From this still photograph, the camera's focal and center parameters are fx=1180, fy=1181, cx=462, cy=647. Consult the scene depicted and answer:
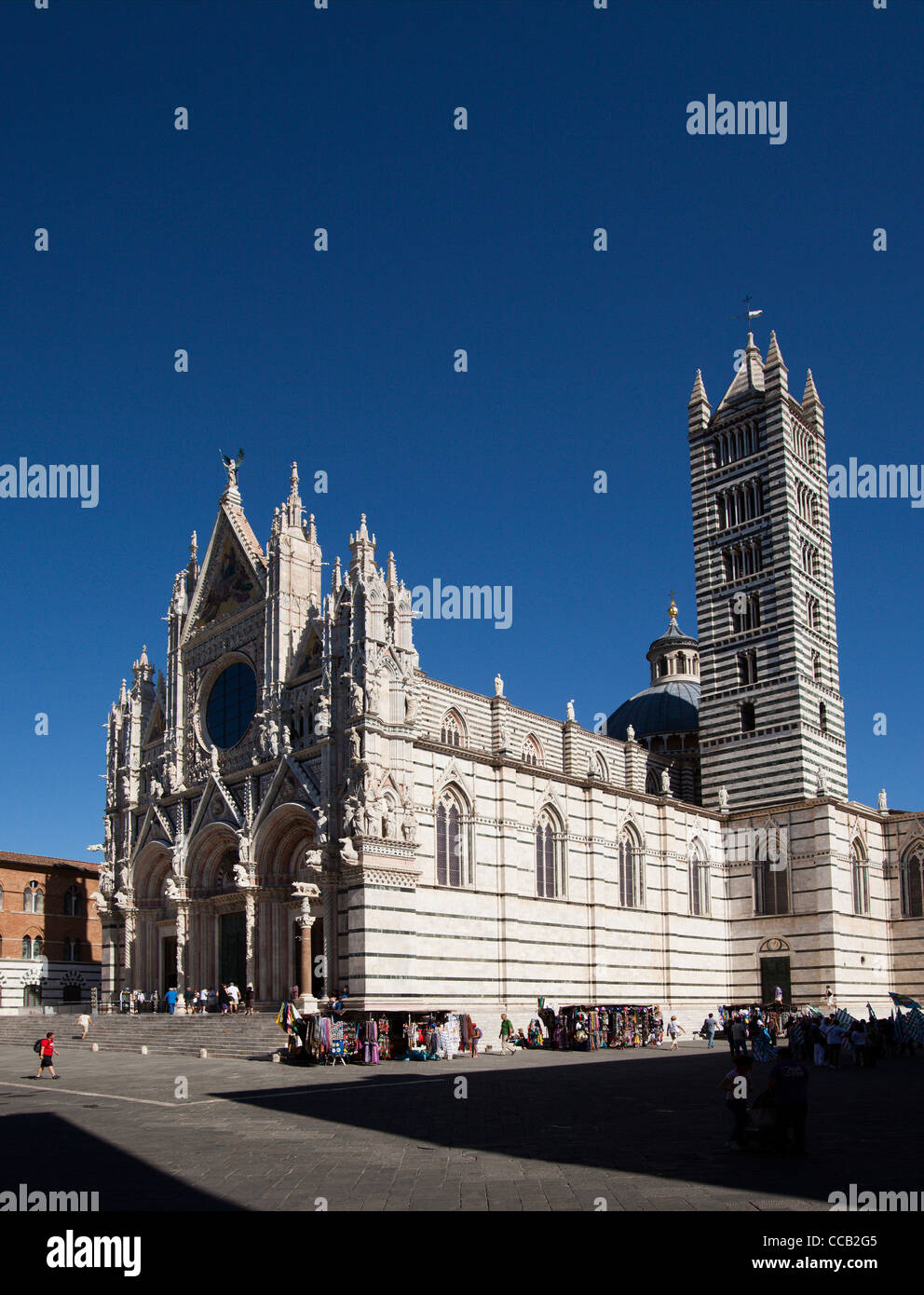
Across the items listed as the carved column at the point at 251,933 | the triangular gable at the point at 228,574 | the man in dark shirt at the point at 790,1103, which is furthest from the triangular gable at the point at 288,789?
the man in dark shirt at the point at 790,1103

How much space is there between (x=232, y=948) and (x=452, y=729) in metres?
12.3

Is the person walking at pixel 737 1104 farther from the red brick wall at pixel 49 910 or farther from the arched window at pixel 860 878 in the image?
the red brick wall at pixel 49 910

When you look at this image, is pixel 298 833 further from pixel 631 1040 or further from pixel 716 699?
pixel 716 699

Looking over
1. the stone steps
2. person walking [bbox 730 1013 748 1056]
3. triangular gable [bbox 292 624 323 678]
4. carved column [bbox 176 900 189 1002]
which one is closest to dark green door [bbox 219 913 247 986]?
carved column [bbox 176 900 189 1002]

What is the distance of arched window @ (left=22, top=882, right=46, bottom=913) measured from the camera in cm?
5719

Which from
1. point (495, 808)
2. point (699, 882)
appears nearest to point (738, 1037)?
point (495, 808)

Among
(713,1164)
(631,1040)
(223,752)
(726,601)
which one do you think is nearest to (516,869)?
(631,1040)

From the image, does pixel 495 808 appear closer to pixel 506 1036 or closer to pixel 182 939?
pixel 506 1036

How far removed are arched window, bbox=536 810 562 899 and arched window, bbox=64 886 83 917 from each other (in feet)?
91.0

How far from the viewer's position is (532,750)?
5316 cm

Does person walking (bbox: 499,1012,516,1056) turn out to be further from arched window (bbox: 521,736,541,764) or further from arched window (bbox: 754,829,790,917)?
arched window (bbox: 754,829,790,917)

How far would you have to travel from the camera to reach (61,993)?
5709 centimetres

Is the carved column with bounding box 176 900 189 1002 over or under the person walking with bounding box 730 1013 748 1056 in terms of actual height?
over

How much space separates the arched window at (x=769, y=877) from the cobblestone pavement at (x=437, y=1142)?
24.1 m
